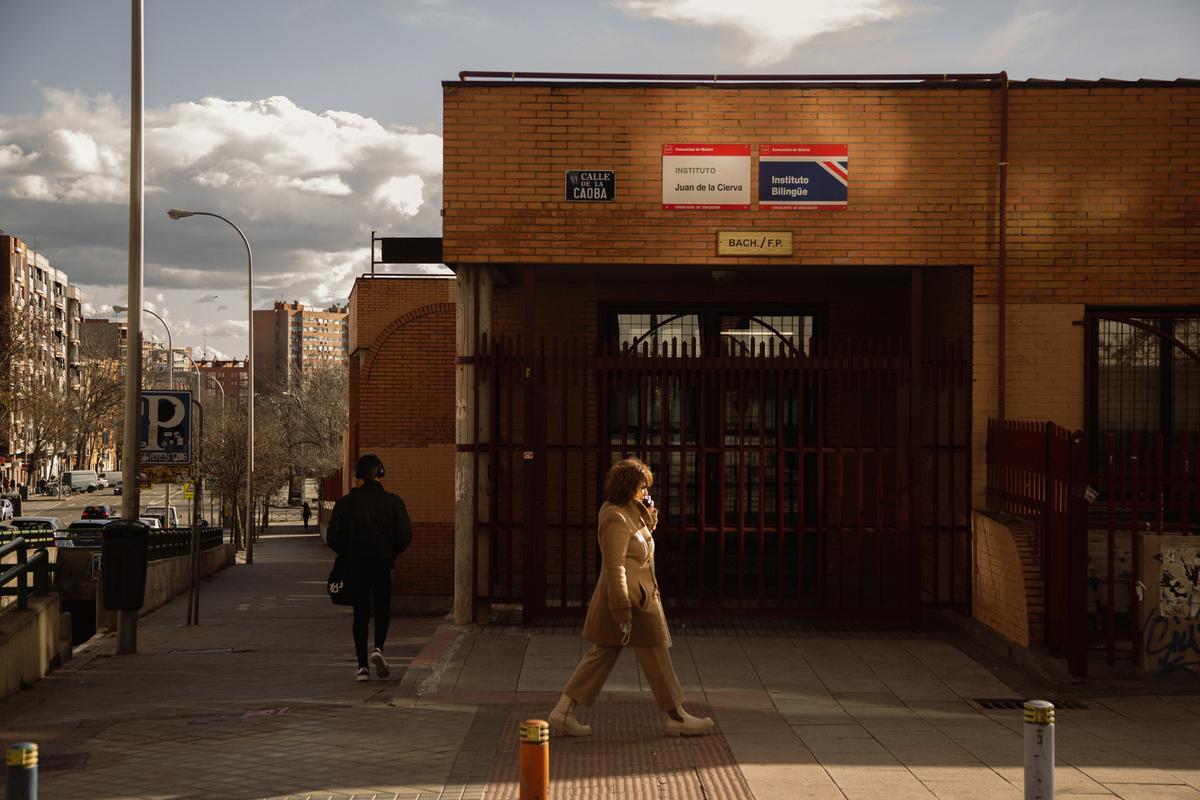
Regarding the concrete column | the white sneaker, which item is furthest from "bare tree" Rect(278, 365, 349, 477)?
the white sneaker

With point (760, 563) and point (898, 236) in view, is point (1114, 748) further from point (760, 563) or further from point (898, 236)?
point (898, 236)

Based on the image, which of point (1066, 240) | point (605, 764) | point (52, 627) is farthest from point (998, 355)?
point (52, 627)

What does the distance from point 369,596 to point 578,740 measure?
3101 mm

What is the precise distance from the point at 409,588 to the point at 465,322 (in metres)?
10.8

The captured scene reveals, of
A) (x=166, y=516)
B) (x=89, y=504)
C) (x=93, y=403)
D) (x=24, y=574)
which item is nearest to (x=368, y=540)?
(x=24, y=574)

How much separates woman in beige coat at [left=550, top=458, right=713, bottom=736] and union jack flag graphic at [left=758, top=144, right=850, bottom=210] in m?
4.74

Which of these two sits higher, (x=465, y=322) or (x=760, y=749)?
A: (x=465, y=322)

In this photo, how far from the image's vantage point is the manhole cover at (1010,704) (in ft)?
27.7

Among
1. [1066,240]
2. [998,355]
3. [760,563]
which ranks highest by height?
[1066,240]

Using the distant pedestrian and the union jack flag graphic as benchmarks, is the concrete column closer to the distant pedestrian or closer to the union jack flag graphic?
the distant pedestrian

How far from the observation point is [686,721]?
24.3 ft

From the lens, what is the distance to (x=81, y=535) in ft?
108

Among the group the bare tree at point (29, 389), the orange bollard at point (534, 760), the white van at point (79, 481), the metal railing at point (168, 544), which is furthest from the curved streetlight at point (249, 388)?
the white van at point (79, 481)

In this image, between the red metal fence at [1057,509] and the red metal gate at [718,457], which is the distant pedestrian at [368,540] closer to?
the red metal gate at [718,457]
